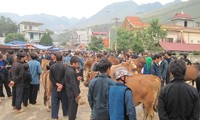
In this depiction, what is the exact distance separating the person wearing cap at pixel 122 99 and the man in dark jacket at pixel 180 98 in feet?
1.46

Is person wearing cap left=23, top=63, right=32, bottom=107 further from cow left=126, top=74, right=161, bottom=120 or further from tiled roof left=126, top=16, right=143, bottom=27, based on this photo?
tiled roof left=126, top=16, right=143, bottom=27

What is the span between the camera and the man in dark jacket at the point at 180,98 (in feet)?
14.8

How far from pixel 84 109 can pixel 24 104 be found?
2.20 meters

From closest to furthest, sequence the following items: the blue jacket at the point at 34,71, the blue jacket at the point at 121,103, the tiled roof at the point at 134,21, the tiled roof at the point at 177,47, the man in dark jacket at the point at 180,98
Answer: the man in dark jacket at the point at 180,98 < the blue jacket at the point at 121,103 < the blue jacket at the point at 34,71 < the tiled roof at the point at 177,47 < the tiled roof at the point at 134,21

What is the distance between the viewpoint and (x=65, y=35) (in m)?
193

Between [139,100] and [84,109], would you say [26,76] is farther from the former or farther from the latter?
[139,100]

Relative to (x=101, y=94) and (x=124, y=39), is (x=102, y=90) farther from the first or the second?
(x=124, y=39)

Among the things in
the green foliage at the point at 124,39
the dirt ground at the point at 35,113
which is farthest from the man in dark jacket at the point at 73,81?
the green foliage at the point at 124,39

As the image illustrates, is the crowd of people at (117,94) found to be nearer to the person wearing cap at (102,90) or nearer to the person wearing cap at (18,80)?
the person wearing cap at (102,90)

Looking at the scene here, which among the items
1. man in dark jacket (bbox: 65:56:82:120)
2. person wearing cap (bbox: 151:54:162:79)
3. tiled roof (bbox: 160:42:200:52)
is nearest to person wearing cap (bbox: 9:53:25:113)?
man in dark jacket (bbox: 65:56:82:120)

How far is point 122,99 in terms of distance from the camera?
4.71 m

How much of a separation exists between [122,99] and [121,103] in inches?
2.5

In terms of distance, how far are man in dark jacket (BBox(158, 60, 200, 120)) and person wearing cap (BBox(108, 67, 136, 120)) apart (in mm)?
446

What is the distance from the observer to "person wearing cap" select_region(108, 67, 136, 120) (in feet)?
15.4
